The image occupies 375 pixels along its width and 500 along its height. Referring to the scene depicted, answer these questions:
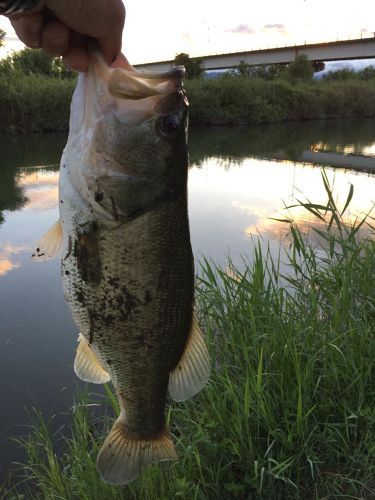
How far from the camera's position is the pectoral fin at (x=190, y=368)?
5.91 feet

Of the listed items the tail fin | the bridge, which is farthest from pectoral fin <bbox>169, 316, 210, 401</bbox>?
the bridge

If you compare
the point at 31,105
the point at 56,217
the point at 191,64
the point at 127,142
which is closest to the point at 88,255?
the point at 127,142

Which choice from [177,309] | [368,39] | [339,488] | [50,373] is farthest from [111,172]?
[368,39]

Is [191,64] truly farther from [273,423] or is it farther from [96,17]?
[96,17]

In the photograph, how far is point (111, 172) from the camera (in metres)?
1.58

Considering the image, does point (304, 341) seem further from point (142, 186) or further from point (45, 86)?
point (45, 86)

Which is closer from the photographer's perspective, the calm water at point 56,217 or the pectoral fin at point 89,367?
the pectoral fin at point 89,367

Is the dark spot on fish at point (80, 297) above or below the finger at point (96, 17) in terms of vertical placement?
below

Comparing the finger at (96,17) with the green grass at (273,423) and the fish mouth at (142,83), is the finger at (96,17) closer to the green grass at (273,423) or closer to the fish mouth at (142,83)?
the fish mouth at (142,83)

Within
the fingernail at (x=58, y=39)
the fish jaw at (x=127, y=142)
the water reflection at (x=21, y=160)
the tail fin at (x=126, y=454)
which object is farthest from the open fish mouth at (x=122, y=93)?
the water reflection at (x=21, y=160)

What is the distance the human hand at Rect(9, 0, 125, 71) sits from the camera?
130cm

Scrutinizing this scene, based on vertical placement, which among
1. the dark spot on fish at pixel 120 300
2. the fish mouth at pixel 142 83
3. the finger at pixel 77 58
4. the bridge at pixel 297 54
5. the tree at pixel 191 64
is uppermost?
the bridge at pixel 297 54

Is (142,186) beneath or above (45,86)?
beneath

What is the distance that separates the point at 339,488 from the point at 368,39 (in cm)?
5261
